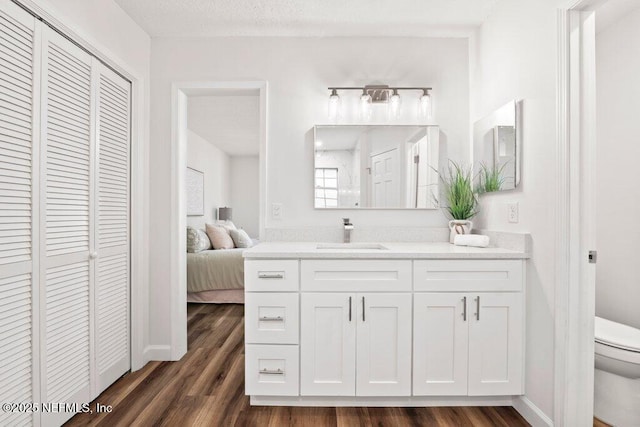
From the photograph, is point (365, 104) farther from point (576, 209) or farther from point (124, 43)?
point (124, 43)

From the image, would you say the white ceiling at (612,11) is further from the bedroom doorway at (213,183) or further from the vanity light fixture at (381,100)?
the bedroom doorway at (213,183)

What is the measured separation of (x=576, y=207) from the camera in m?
1.56

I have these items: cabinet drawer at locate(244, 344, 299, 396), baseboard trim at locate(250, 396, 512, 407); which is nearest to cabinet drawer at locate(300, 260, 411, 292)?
cabinet drawer at locate(244, 344, 299, 396)

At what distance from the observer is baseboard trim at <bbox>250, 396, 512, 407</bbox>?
191cm

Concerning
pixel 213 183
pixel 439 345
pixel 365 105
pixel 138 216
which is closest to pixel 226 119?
pixel 213 183

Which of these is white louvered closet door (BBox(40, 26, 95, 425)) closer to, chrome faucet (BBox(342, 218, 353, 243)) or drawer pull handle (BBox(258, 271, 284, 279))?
drawer pull handle (BBox(258, 271, 284, 279))

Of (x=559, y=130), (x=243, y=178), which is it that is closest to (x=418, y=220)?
(x=559, y=130)

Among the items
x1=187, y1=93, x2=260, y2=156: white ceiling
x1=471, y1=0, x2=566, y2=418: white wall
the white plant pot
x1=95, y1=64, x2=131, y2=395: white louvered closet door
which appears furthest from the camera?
x1=187, y1=93, x2=260, y2=156: white ceiling

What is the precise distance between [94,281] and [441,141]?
245 cm

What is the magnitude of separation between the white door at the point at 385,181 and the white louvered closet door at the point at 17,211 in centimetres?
196

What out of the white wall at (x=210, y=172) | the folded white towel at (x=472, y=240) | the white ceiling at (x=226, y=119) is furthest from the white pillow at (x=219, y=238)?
the folded white towel at (x=472, y=240)

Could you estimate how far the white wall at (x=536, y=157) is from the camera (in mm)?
1662

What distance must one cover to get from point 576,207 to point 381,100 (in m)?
1.43

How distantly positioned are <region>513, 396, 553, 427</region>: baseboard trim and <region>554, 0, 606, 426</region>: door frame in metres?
0.09
